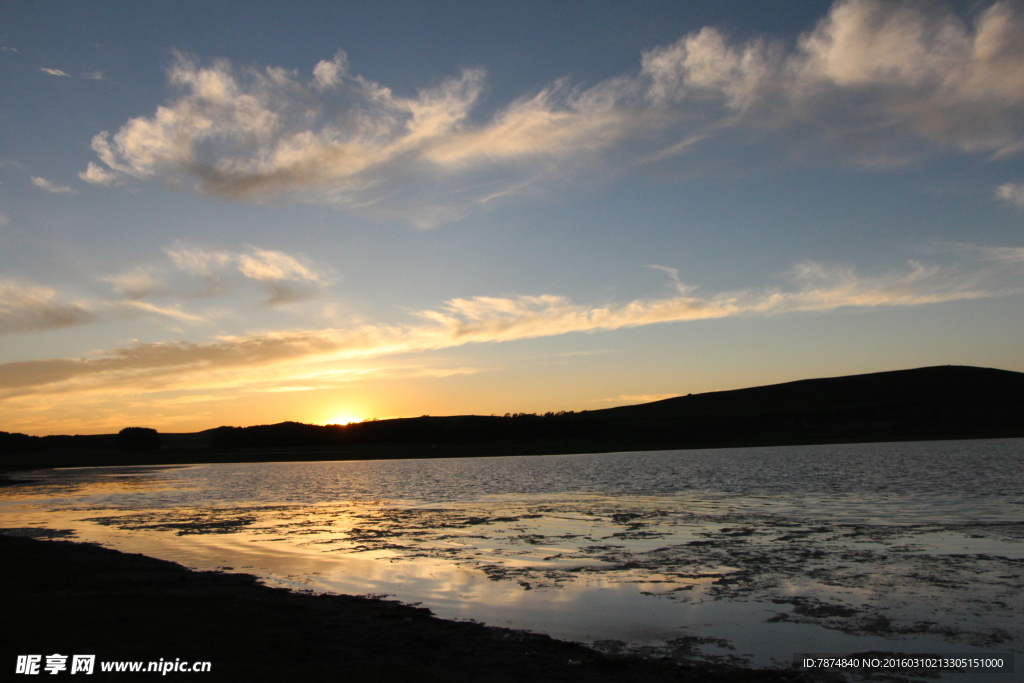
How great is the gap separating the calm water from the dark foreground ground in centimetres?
146

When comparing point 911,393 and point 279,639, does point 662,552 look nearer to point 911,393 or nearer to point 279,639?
point 279,639

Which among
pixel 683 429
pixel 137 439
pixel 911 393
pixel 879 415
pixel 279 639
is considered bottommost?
pixel 279 639

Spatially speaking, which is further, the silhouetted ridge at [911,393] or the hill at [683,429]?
the silhouetted ridge at [911,393]

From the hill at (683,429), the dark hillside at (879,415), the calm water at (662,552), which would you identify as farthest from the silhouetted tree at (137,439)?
the calm water at (662,552)

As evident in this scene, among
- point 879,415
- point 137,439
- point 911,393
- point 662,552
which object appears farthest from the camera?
point 137,439

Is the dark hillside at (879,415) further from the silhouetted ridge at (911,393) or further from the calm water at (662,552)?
the calm water at (662,552)

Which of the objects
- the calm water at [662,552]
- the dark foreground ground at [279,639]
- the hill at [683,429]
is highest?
the hill at [683,429]

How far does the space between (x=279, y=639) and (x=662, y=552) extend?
14.2m

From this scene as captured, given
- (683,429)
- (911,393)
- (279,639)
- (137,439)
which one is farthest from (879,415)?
(137,439)

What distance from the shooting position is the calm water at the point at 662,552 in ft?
48.9

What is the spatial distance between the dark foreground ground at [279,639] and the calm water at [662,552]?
146cm

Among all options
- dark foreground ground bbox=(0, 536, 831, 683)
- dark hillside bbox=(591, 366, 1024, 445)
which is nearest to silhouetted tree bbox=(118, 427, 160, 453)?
dark hillside bbox=(591, 366, 1024, 445)

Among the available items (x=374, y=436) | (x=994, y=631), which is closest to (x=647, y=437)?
(x=374, y=436)

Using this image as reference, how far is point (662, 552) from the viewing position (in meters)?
23.5
